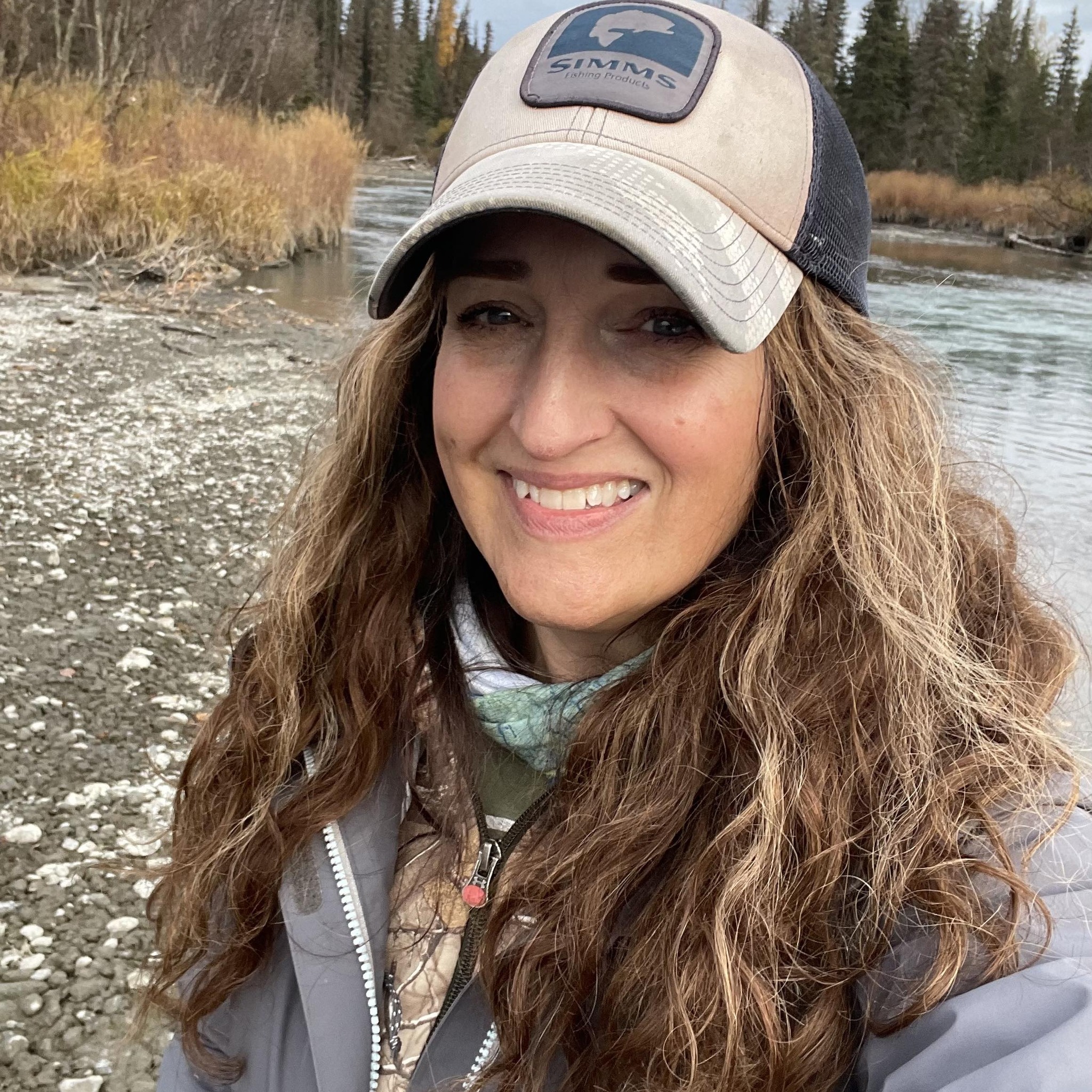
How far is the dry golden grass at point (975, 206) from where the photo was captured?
28.4 m

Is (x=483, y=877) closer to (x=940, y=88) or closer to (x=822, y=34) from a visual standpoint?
(x=940, y=88)

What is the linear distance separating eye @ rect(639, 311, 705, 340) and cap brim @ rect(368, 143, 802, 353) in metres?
0.09

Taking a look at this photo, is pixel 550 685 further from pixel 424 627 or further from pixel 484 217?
pixel 484 217

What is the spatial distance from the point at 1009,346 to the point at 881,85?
4190 centimetres

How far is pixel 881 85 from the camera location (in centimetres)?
4722

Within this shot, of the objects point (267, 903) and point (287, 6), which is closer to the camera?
point (267, 903)

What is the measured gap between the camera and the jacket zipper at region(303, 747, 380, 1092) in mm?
1195

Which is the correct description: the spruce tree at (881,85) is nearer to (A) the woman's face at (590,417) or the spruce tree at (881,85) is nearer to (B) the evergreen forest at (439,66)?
(B) the evergreen forest at (439,66)

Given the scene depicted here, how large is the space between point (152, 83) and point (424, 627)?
16975 millimetres

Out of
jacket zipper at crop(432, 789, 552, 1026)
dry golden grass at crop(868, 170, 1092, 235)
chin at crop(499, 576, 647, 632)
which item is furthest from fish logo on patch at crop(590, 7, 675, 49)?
dry golden grass at crop(868, 170, 1092, 235)

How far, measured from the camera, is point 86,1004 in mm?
2189

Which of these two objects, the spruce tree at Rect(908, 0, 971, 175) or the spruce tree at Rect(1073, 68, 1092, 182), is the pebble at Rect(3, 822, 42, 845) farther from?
the spruce tree at Rect(908, 0, 971, 175)

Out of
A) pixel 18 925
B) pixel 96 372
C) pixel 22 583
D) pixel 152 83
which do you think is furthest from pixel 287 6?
pixel 18 925

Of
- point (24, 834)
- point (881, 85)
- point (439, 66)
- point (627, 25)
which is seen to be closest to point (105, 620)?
point (24, 834)
